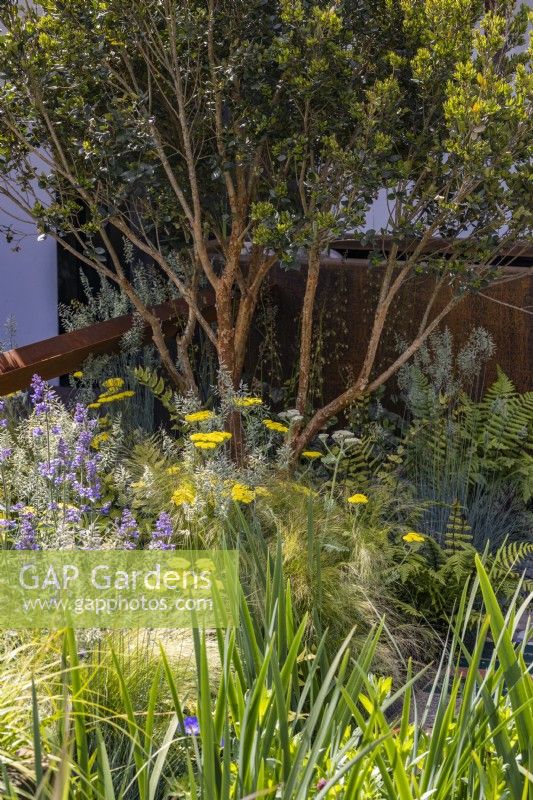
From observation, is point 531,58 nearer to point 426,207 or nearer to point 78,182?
point 426,207

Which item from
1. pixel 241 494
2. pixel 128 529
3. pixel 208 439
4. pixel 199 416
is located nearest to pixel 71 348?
pixel 199 416

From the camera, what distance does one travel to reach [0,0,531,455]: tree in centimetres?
447

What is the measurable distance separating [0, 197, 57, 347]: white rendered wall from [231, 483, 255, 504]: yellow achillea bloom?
10.9 ft

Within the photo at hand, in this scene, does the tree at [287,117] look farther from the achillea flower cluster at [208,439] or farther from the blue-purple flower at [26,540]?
the blue-purple flower at [26,540]

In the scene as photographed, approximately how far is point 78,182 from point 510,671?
361 cm

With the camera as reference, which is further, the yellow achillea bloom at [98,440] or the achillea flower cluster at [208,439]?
the yellow achillea bloom at [98,440]

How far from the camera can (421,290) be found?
5.90 meters

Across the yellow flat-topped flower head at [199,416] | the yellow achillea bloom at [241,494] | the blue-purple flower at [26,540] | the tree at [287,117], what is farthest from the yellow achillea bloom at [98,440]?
the blue-purple flower at [26,540]

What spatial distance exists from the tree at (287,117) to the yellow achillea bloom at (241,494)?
45.3 inches

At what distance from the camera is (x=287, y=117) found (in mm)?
4906

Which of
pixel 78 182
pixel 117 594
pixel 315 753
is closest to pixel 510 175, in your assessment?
pixel 78 182

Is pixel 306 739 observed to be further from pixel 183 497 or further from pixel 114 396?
pixel 114 396

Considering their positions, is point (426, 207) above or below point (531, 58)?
below

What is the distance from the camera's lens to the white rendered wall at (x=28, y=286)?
6.82 m
